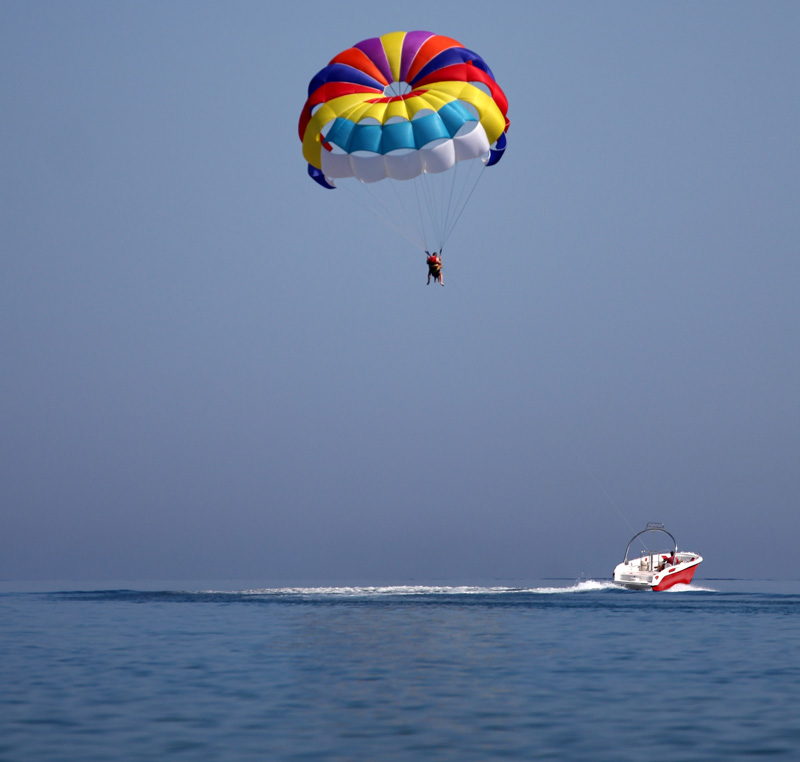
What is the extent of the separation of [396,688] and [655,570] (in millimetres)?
35097

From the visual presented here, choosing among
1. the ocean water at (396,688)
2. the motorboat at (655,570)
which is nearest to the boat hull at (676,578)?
the motorboat at (655,570)

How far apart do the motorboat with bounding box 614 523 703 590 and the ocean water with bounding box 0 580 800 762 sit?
46.9 feet

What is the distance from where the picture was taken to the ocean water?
1322 cm

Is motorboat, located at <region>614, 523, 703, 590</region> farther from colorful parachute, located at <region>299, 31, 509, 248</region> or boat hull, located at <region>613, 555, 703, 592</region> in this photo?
colorful parachute, located at <region>299, 31, 509, 248</region>

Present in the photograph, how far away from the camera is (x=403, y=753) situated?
1270cm

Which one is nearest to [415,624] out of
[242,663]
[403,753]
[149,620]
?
[149,620]

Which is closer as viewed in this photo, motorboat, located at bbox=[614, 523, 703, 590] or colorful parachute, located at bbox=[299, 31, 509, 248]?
colorful parachute, located at bbox=[299, 31, 509, 248]

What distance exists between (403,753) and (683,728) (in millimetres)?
4105

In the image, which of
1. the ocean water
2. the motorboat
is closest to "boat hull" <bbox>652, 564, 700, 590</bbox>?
the motorboat

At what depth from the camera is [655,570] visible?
50500 millimetres

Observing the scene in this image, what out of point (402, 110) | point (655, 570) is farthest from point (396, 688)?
point (655, 570)

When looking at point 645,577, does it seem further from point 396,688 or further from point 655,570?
point 396,688

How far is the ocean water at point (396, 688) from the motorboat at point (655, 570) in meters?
14.3

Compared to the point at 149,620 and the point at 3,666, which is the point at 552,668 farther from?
the point at 149,620
